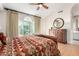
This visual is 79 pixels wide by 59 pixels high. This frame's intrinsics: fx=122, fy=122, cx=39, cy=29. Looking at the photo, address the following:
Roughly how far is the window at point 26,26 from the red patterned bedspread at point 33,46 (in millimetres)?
89

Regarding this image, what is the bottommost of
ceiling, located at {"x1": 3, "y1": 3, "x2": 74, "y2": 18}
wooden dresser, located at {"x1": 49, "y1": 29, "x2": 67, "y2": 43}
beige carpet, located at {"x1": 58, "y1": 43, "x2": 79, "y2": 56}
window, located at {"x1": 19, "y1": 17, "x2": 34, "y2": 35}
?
beige carpet, located at {"x1": 58, "y1": 43, "x2": 79, "y2": 56}

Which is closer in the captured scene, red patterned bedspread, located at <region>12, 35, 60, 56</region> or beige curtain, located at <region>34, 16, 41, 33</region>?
red patterned bedspread, located at <region>12, 35, 60, 56</region>

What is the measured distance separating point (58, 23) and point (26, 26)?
57 centimetres

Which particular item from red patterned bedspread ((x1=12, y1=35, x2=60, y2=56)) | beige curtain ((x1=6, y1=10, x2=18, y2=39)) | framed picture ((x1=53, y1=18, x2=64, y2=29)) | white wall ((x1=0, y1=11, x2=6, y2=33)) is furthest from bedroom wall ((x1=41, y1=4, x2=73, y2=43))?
white wall ((x1=0, y1=11, x2=6, y2=33))

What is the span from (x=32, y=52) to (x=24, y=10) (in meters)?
0.74

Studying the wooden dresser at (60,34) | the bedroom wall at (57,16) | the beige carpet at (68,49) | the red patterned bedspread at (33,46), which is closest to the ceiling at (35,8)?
the bedroom wall at (57,16)

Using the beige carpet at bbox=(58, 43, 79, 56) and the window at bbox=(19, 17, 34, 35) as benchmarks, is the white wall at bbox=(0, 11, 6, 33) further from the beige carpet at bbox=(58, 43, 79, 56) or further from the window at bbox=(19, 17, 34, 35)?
the beige carpet at bbox=(58, 43, 79, 56)

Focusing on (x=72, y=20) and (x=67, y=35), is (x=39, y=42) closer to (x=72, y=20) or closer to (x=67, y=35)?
(x=67, y=35)

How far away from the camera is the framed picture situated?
217 cm

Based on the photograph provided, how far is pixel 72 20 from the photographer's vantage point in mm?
2164

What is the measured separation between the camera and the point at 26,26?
2.19 m

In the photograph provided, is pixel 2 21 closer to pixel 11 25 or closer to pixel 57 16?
pixel 11 25

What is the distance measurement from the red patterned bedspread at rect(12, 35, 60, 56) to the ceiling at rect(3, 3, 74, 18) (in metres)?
0.43

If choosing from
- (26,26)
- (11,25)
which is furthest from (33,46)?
(11,25)
